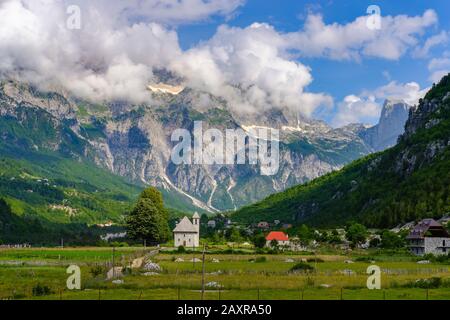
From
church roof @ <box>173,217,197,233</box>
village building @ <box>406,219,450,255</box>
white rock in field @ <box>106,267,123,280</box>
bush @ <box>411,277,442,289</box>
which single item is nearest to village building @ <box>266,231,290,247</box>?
church roof @ <box>173,217,197,233</box>

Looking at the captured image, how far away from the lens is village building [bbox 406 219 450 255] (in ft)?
453

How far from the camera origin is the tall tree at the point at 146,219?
146375mm

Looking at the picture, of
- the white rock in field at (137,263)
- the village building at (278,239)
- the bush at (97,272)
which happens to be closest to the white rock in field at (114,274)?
the bush at (97,272)

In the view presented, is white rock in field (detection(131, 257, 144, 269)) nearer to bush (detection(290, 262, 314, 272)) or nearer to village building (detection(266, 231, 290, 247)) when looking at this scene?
bush (detection(290, 262, 314, 272))

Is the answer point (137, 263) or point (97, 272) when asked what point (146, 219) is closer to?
point (137, 263)

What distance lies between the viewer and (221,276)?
79.6m

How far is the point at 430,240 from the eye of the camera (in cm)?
13825

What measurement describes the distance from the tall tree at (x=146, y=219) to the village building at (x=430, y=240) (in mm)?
60220

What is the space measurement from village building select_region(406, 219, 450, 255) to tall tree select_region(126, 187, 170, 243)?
2371 inches

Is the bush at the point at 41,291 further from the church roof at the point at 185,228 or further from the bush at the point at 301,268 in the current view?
the church roof at the point at 185,228
